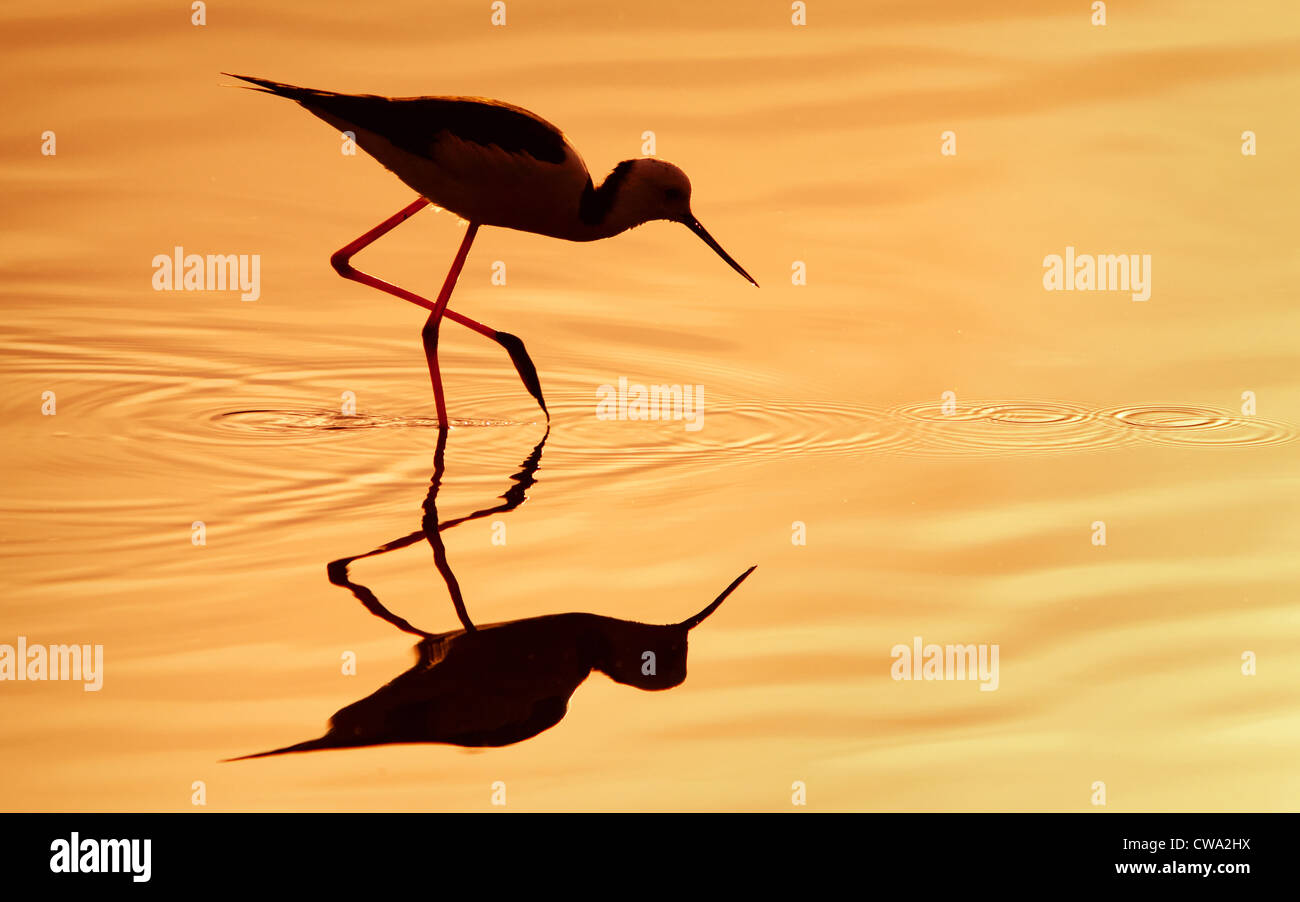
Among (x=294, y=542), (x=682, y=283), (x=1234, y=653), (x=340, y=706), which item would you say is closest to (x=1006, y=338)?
(x=682, y=283)

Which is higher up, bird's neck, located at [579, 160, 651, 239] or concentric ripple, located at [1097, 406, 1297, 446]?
bird's neck, located at [579, 160, 651, 239]

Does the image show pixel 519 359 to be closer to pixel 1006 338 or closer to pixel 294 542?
pixel 294 542

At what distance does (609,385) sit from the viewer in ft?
22.2

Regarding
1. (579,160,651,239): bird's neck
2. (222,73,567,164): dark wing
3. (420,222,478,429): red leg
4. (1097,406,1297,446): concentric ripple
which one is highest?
(222,73,567,164): dark wing

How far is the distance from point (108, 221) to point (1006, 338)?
4.13m

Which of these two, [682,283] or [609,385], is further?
[682,283]

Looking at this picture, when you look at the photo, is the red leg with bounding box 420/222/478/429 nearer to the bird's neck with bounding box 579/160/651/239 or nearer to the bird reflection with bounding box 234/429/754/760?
the bird's neck with bounding box 579/160/651/239

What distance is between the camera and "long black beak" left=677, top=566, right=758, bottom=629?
4.50 meters

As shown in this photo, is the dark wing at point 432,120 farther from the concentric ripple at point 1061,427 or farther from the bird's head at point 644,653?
the bird's head at point 644,653

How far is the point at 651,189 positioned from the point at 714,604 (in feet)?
7.34

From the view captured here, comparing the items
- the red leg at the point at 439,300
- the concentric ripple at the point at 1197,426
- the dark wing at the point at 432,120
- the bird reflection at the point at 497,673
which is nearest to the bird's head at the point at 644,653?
the bird reflection at the point at 497,673

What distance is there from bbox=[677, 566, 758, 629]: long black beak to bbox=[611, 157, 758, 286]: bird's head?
1955 mm

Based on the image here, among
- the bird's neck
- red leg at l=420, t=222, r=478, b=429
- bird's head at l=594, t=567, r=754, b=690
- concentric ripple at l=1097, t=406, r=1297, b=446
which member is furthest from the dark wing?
concentric ripple at l=1097, t=406, r=1297, b=446

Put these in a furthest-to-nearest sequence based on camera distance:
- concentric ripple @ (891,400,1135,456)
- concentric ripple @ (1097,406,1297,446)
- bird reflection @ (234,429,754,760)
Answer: concentric ripple @ (1097,406,1297,446)
concentric ripple @ (891,400,1135,456)
bird reflection @ (234,429,754,760)
